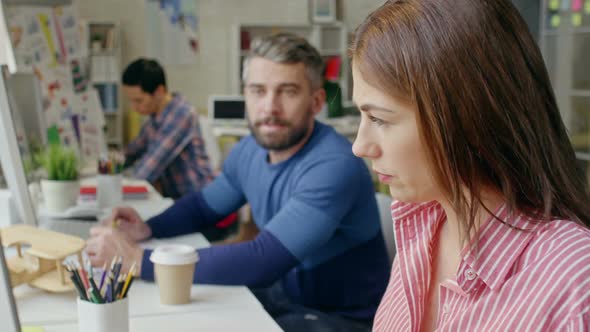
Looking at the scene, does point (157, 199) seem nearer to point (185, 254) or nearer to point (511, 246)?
point (185, 254)

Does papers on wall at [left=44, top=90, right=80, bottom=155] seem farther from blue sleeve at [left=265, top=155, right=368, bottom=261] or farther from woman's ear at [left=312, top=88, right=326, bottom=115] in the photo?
blue sleeve at [left=265, top=155, right=368, bottom=261]

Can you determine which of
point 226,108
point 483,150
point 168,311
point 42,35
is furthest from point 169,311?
point 226,108

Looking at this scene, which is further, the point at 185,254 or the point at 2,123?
the point at 2,123

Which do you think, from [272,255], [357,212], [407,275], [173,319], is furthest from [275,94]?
[407,275]

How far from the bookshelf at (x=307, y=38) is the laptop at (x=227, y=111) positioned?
32.3 inches

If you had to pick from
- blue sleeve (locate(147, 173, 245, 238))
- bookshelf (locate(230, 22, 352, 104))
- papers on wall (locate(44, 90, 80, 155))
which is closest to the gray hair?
blue sleeve (locate(147, 173, 245, 238))

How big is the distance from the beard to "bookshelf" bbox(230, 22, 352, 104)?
197 inches

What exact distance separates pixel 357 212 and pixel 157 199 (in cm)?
113

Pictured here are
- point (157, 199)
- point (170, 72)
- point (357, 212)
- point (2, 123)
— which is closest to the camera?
point (2, 123)

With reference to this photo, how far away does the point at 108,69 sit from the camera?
6875mm

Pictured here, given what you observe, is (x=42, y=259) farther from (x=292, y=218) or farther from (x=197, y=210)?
(x=197, y=210)

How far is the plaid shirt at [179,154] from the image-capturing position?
357 cm

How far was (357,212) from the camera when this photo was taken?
193cm

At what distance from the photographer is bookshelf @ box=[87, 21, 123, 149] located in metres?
6.81
